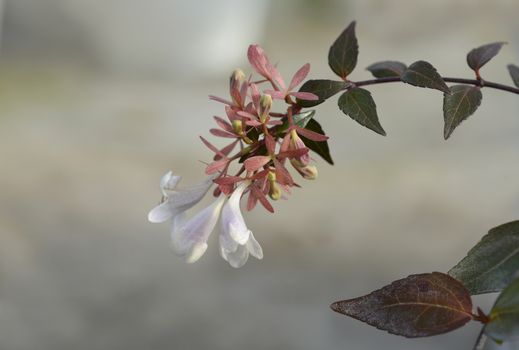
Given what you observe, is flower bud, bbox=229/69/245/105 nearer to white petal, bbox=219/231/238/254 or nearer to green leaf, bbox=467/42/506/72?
white petal, bbox=219/231/238/254

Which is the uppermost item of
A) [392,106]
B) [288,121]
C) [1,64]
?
[1,64]

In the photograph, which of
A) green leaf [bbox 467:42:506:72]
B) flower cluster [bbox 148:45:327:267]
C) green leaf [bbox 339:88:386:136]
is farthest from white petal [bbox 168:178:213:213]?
green leaf [bbox 467:42:506:72]

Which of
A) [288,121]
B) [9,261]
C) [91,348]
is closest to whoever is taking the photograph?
[288,121]

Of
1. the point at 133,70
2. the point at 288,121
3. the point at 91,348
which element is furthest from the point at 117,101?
the point at 288,121

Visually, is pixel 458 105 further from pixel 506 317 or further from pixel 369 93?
pixel 506 317

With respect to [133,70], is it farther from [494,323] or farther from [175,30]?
[494,323]

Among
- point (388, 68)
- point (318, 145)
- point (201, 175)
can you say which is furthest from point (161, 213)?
point (201, 175)
